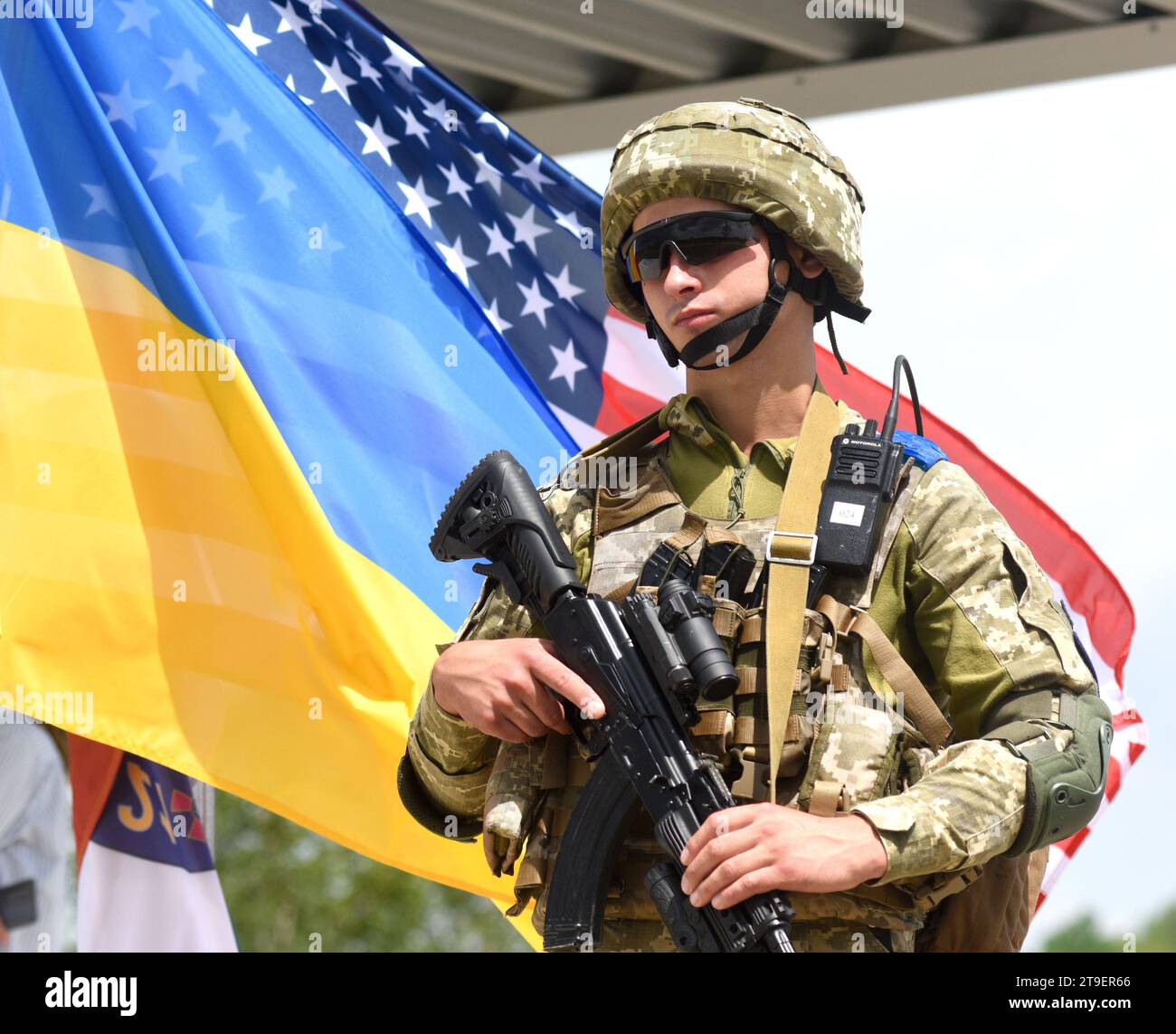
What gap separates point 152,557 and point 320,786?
2.47 feet

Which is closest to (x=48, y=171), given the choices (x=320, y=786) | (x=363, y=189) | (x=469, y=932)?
(x=363, y=189)

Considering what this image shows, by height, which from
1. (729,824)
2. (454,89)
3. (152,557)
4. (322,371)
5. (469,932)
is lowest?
(469,932)

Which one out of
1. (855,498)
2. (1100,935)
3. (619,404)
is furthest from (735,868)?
(1100,935)

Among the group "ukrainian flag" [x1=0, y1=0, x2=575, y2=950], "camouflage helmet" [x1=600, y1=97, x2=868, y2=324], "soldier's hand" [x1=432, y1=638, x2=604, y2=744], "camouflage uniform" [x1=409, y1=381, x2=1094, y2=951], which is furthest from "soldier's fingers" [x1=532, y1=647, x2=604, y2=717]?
"ukrainian flag" [x1=0, y1=0, x2=575, y2=950]

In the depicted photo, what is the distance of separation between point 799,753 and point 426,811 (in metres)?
0.84

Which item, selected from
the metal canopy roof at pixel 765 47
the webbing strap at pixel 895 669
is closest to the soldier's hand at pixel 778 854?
the webbing strap at pixel 895 669

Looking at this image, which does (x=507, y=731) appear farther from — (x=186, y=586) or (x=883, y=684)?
(x=186, y=586)

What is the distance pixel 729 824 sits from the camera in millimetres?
2623

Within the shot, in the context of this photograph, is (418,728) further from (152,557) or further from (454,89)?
(454,89)

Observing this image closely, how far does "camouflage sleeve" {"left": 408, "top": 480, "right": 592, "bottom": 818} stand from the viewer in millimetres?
3205

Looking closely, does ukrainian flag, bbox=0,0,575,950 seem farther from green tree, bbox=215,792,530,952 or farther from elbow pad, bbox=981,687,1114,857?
green tree, bbox=215,792,530,952

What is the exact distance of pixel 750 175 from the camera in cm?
317

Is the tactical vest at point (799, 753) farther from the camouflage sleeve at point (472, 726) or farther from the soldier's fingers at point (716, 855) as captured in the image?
the soldier's fingers at point (716, 855)

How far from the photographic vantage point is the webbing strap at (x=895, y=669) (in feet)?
9.59
